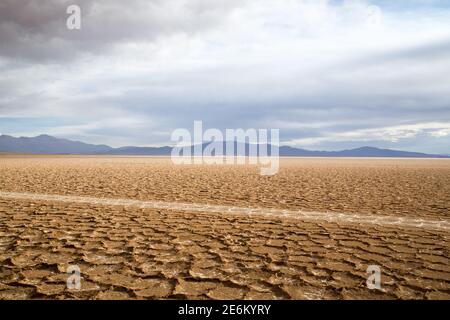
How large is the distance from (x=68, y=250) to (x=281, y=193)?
26.5 feet

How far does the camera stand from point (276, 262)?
4.63 metres

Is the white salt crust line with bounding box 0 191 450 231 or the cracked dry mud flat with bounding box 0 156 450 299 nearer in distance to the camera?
the cracked dry mud flat with bounding box 0 156 450 299

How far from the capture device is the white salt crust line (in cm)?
708

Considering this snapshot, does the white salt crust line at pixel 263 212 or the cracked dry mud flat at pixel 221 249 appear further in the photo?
the white salt crust line at pixel 263 212

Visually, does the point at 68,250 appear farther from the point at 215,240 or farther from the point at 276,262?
the point at 276,262

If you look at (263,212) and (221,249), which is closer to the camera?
(221,249)

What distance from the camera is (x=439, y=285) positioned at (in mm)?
3930

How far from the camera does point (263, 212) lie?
8.25 m

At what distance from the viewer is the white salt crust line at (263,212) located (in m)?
7.08
